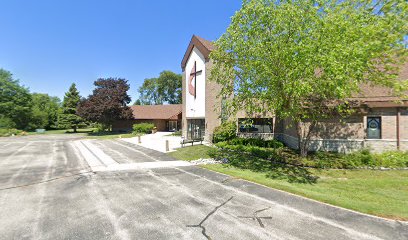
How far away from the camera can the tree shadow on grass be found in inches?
444

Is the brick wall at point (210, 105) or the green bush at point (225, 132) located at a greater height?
the brick wall at point (210, 105)

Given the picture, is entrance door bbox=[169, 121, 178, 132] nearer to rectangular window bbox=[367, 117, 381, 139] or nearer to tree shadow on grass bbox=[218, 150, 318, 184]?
tree shadow on grass bbox=[218, 150, 318, 184]

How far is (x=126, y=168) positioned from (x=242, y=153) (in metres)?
9.09

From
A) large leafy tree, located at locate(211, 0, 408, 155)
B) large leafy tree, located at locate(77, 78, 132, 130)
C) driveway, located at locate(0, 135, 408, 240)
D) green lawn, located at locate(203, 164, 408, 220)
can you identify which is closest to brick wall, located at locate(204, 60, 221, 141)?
large leafy tree, located at locate(211, 0, 408, 155)

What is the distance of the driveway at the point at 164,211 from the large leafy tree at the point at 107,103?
29.5 metres

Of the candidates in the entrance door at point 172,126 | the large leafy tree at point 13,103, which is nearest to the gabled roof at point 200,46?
the entrance door at point 172,126

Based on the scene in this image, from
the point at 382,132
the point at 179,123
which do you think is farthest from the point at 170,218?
the point at 179,123

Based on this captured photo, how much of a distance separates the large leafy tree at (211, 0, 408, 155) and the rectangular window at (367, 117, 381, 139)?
392 centimetres

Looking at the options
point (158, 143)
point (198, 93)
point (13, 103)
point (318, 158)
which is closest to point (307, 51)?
point (318, 158)

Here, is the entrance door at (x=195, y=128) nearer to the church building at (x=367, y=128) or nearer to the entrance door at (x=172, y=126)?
the church building at (x=367, y=128)

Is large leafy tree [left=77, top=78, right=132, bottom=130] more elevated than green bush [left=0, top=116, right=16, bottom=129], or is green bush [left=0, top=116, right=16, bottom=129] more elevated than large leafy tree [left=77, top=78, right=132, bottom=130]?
large leafy tree [left=77, top=78, right=132, bottom=130]

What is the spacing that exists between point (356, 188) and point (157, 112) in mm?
41416

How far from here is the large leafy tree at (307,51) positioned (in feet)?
30.5

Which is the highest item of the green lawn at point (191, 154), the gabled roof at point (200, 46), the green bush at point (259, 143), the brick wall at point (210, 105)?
Answer: the gabled roof at point (200, 46)
